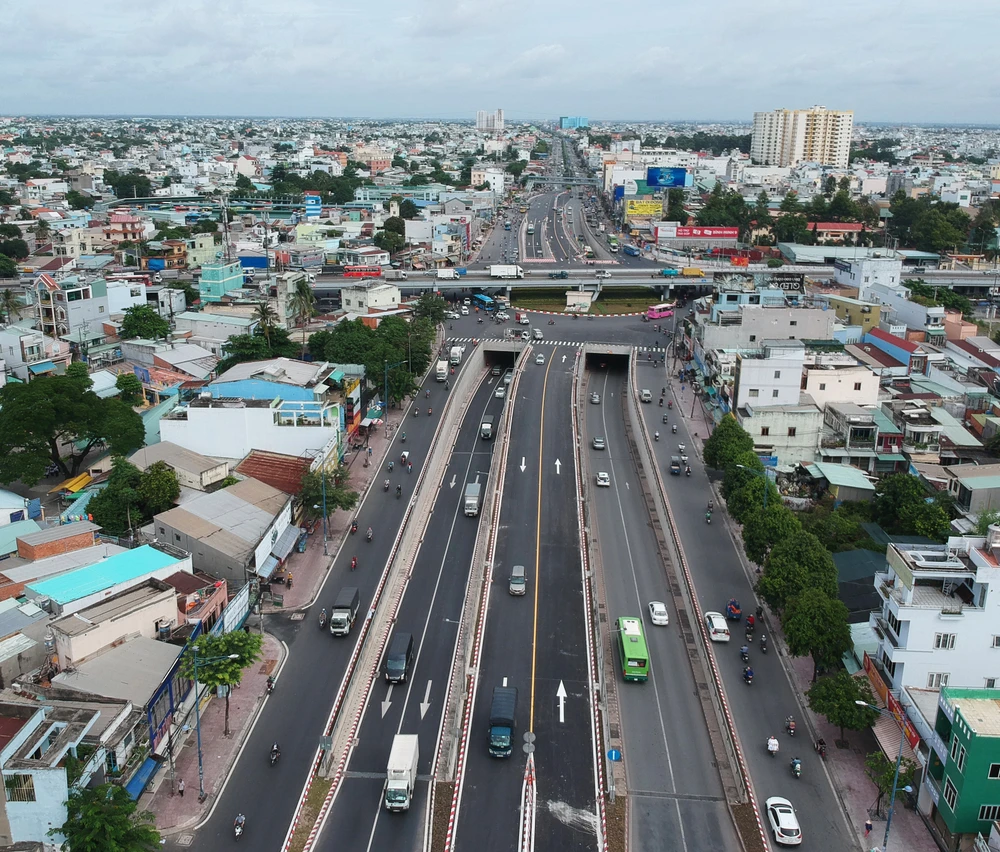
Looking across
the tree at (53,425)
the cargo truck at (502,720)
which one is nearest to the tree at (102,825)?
the cargo truck at (502,720)

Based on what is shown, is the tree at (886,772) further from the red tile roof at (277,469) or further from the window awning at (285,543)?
the red tile roof at (277,469)

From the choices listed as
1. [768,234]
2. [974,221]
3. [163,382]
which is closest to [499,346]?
[163,382]

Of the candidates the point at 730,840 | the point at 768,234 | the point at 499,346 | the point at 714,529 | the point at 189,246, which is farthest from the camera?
the point at 768,234

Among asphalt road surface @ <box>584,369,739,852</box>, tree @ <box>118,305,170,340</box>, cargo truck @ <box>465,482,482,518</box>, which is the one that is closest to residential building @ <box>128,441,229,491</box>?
cargo truck @ <box>465,482,482,518</box>

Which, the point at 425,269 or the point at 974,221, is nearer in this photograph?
the point at 425,269

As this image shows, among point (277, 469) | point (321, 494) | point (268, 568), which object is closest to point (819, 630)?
point (268, 568)

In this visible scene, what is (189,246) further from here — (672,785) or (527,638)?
(672,785)

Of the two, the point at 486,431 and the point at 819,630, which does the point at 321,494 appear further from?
the point at 819,630
